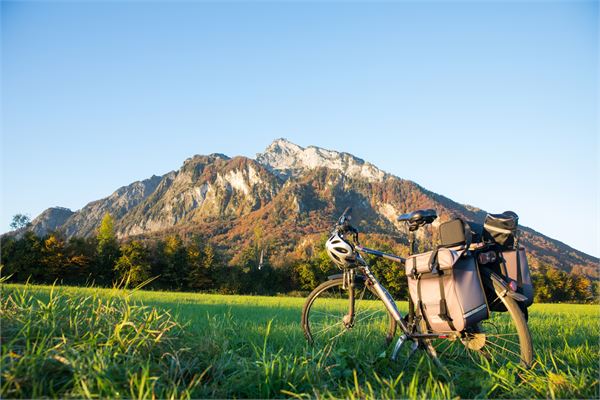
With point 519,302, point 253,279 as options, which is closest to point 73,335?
point 519,302

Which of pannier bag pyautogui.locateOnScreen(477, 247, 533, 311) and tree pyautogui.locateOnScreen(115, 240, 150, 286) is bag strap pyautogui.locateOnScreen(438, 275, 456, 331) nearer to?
pannier bag pyautogui.locateOnScreen(477, 247, 533, 311)

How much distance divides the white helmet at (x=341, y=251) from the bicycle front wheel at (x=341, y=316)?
25 cm

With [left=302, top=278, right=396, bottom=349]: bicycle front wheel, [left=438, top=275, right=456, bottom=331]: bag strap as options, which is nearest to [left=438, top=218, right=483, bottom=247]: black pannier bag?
[left=438, top=275, right=456, bottom=331]: bag strap

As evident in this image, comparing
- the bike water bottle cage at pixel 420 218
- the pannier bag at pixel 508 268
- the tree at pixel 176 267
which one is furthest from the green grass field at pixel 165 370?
the tree at pixel 176 267

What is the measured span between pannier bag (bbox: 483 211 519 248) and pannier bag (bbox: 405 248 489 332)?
0.30 m

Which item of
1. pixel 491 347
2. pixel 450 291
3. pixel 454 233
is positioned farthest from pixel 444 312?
pixel 454 233

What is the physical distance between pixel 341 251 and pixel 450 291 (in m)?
1.29

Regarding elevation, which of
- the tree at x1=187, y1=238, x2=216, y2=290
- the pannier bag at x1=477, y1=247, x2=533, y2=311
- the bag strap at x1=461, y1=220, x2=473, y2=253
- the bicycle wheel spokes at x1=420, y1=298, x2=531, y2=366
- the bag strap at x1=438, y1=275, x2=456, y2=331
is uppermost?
the bag strap at x1=461, y1=220, x2=473, y2=253

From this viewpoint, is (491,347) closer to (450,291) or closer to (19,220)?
(450,291)

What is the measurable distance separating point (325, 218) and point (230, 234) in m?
33.4

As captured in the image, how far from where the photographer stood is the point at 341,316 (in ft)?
16.4

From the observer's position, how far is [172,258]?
41781 millimetres

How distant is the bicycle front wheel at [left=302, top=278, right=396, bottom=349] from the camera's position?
4691mm

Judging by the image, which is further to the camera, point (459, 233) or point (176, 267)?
point (176, 267)
